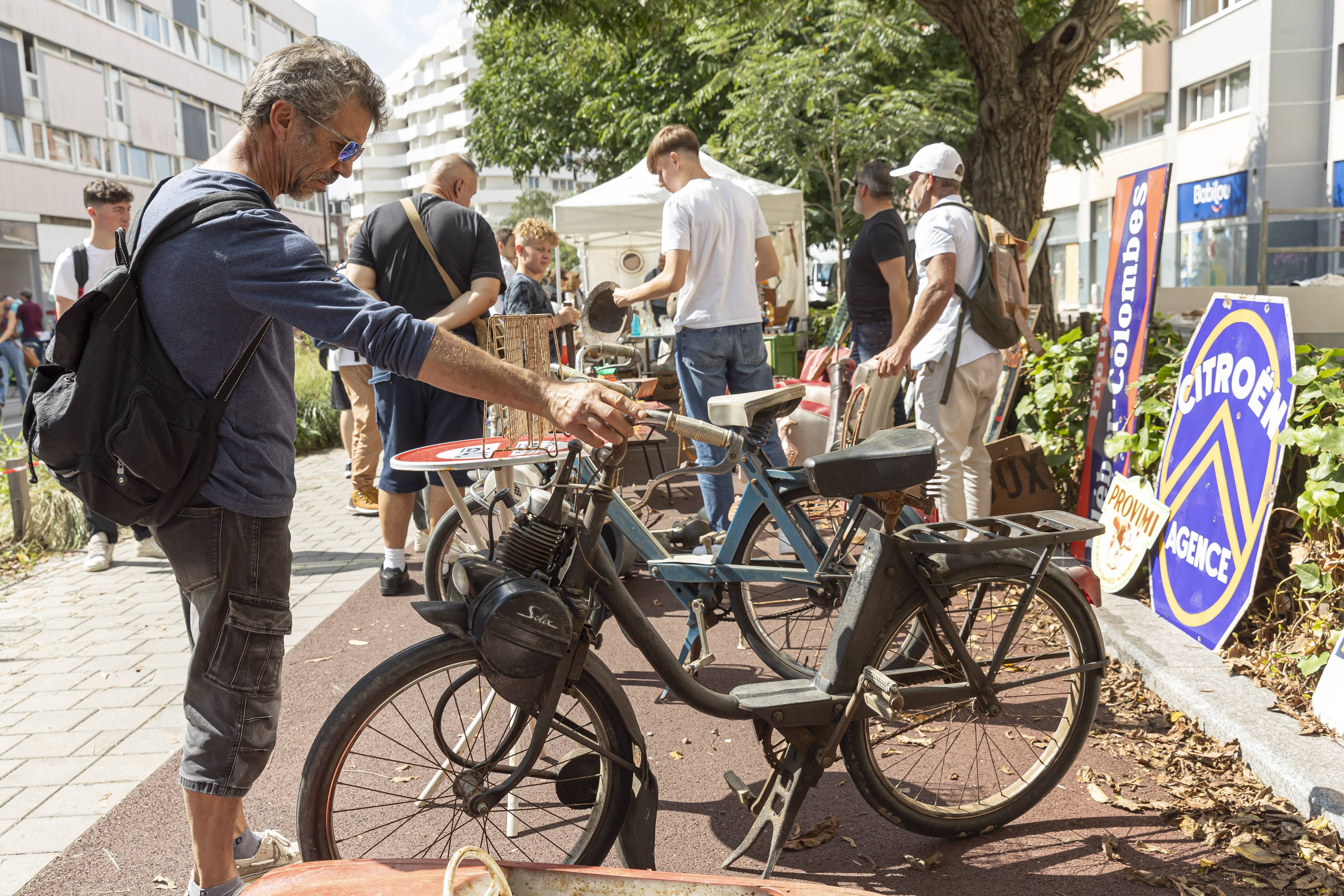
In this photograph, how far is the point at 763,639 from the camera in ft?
14.1

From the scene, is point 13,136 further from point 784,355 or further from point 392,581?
point 392,581

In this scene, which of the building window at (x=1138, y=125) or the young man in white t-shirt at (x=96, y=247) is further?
the building window at (x=1138, y=125)

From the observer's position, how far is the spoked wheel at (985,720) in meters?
3.05

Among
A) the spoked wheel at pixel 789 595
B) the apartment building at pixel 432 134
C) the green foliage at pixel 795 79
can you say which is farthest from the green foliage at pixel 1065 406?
the apartment building at pixel 432 134

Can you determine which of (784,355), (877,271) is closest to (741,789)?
(877,271)

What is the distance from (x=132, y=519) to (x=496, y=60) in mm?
31655

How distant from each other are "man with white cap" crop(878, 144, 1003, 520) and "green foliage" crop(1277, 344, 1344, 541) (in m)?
1.47

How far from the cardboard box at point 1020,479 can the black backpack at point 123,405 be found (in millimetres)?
4552

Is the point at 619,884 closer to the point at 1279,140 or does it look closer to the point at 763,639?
the point at 763,639

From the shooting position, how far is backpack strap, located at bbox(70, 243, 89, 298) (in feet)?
20.6

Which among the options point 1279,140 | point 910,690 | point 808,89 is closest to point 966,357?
point 910,690

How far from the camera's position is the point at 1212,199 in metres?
31.6

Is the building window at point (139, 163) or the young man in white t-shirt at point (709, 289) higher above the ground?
the building window at point (139, 163)

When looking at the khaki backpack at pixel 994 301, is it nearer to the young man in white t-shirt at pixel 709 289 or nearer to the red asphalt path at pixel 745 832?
the young man in white t-shirt at pixel 709 289
